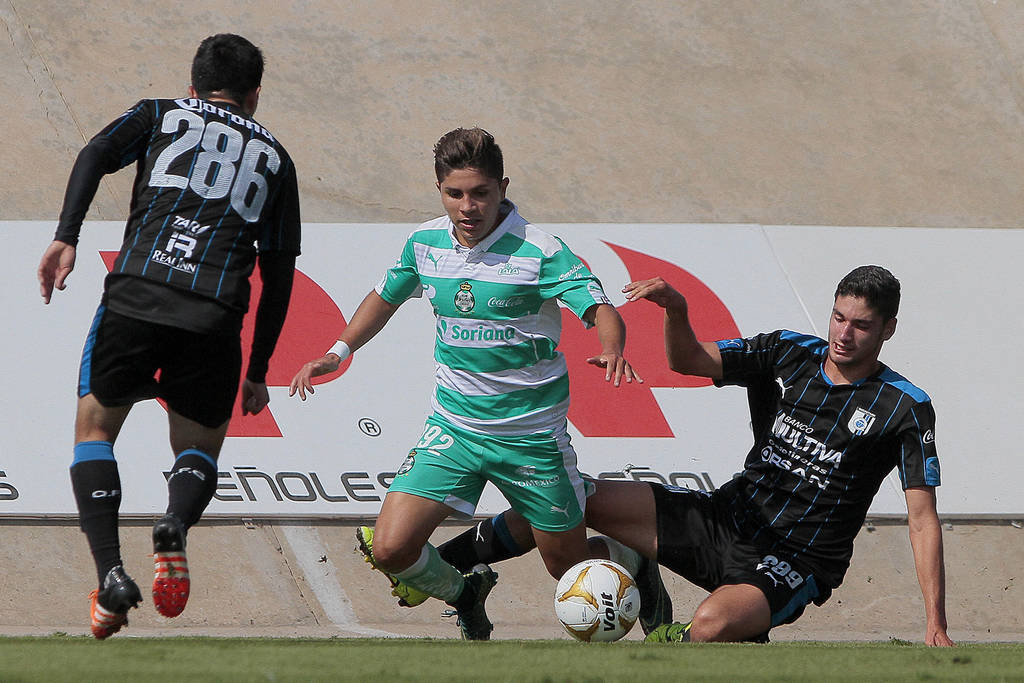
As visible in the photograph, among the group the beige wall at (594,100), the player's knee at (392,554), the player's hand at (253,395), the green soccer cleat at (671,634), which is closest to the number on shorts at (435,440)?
the player's knee at (392,554)

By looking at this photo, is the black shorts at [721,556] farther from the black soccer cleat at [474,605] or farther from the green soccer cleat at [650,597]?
the black soccer cleat at [474,605]

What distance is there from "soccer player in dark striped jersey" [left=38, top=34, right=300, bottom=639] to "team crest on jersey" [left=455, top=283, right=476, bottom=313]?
2.43 feet

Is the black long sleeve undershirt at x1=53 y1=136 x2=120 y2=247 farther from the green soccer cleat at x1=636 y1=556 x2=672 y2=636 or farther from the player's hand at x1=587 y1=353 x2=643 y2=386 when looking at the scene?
the green soccer cleat at x1=636 y1=556 x2=672 y2=636

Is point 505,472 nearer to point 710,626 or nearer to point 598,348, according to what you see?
point 710,626

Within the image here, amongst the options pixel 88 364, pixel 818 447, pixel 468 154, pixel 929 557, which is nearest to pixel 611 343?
pixel 468 154

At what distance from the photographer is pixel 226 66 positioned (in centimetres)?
350

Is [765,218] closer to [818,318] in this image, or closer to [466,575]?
[818,318]

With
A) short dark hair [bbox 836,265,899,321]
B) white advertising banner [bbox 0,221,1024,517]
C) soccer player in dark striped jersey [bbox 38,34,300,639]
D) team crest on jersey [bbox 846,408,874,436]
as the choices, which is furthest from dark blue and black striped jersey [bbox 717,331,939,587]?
soccer player in dark striped jersey [bbox 38,34,300,639]

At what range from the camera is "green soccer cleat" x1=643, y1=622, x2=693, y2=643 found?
3977 millimetres

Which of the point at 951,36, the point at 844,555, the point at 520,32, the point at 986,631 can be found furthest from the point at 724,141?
the point at 844,555

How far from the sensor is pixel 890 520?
6008 mm

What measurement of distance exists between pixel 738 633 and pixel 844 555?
22.9 inches

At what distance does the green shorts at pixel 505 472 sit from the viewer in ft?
13.4

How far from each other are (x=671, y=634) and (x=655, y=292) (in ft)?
4.27
